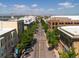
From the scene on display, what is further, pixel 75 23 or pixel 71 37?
pixel 75 23

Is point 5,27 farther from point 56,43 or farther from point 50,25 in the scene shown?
point 50,25

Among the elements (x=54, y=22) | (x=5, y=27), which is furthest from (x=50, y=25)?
(x=5, y=27)

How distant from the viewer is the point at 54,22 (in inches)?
2943

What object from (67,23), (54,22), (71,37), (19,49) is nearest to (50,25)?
(54,22)

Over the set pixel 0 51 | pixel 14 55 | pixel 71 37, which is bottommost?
pixel 14 55

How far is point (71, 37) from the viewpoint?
26672mm

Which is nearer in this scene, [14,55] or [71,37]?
[71,37]

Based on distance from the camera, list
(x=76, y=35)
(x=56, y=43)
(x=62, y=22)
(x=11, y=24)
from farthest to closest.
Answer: (x=62, y=22) → (x=11, y=24) → (x=56, y=43) → (x=76, y=35)

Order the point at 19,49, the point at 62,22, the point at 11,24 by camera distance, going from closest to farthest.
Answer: the point at 19,49 → the point at 11,24 → the point at 62,22

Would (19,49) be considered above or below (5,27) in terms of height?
below

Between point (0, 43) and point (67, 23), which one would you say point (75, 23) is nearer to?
point (67, 23)

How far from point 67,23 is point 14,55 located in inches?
1745

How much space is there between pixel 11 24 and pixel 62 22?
1313 inches

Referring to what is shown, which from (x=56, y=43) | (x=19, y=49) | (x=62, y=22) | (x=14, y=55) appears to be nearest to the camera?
(x=14, y=55)
